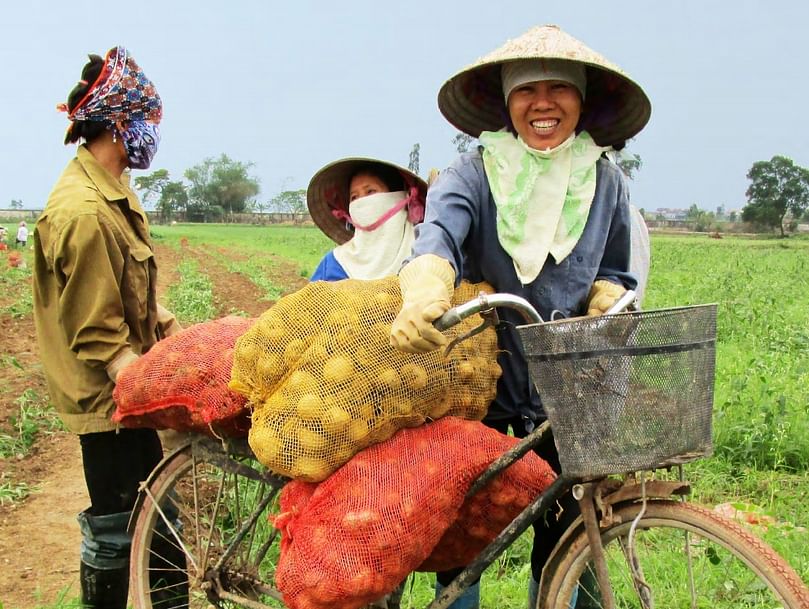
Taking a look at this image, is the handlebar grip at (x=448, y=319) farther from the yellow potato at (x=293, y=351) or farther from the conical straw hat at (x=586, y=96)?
the conical straw hat at (x=586, y=96)

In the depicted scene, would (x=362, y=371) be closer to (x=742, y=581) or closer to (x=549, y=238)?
(x=549, y=238)

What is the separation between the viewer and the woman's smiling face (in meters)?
2.12

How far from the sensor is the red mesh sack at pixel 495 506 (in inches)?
Result: 81.7

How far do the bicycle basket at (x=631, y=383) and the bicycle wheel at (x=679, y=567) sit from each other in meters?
0.21

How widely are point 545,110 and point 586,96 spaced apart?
239 mm

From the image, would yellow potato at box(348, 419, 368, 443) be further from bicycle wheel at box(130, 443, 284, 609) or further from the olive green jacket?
the olive green jacket

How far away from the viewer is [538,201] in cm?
215

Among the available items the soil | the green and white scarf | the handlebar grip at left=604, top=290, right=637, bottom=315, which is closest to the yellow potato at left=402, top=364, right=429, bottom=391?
the green and white scarf

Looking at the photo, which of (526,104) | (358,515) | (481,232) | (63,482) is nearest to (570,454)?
(358,515)

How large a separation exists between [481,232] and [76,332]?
1315 millimetres

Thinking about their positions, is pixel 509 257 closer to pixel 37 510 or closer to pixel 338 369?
pixel 338 369

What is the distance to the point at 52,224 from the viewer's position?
2.42m

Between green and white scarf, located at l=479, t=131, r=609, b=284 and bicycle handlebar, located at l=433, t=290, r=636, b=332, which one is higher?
green and white scarf, located at l=479, t=131, r=609, b=284

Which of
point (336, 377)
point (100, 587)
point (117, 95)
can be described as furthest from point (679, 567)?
point (117, 95)
